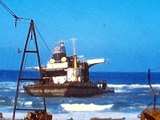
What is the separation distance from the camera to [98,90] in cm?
7075

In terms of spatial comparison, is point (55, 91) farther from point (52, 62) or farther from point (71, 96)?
point (52, 62)

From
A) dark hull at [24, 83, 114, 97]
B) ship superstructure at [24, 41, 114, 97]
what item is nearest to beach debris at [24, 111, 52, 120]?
dark hull at [24, 83, 114, 97]

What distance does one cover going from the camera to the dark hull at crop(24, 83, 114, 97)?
218 ft

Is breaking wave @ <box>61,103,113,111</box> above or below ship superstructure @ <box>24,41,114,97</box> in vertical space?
below

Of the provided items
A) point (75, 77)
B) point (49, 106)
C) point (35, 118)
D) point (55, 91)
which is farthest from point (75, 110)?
point (35, 118)

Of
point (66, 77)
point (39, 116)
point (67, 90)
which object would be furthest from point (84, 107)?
point (39, 116)

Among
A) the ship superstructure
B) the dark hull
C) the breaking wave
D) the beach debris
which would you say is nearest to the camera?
the beach debris

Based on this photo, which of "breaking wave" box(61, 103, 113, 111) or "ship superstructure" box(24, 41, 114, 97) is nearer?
"breaking wave" box(61, 103, 113, 111)

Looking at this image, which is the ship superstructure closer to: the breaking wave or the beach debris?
the breaking wave

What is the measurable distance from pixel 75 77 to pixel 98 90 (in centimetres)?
367

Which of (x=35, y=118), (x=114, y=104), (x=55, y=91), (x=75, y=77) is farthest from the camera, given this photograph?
(x=75, y=77)

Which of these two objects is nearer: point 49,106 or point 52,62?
point 49,106

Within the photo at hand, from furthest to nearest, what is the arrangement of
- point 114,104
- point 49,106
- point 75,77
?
point 75,77
point 114,104
point 49,106

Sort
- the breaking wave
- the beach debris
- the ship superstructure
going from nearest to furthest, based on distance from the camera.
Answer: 1. the beach debris
2. the breaking wave
3. the ship superstructure
